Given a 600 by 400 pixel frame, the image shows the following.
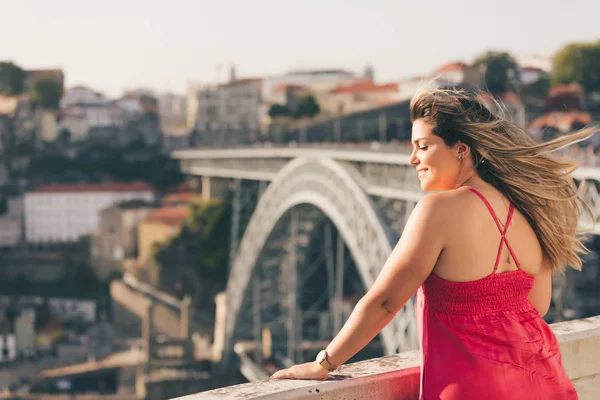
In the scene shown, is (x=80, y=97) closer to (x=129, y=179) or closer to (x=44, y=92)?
(x=44, y=92)

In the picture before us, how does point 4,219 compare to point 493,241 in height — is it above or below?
below

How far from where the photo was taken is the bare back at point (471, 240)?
2133 millimetres

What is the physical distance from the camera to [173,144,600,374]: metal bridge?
51.6ft

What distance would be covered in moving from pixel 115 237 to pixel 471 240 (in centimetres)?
4263

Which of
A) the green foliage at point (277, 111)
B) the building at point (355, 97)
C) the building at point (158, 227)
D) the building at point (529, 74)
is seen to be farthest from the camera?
the green foliage at point (277, 111)

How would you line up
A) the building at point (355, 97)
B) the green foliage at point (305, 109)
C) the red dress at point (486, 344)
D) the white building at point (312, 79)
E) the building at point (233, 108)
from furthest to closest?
the white building at point (312, 79), the building at point (233, 108), the green foliage at point (305, 109), the building at point (355, 97), the red dress at point (486, 344)

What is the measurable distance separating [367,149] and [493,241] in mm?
16127

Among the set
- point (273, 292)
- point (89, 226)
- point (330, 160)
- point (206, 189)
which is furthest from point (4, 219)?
point (330, 160)

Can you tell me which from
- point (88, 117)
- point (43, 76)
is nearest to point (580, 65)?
point (88, 117)

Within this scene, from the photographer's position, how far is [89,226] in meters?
49.7

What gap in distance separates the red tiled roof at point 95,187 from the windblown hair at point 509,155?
153 ft

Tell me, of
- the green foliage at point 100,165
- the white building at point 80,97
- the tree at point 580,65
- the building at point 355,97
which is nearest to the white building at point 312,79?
the building at point 355,97

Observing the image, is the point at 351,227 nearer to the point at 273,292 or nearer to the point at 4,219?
the point at 273,292

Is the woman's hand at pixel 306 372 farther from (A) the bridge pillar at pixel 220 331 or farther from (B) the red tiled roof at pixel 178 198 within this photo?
(B) the red tiled roof at pixel 178 198
